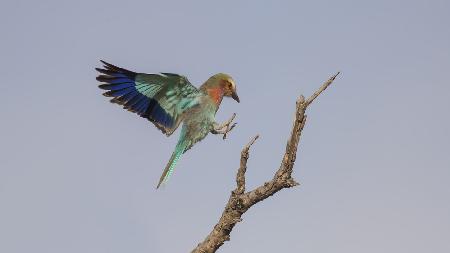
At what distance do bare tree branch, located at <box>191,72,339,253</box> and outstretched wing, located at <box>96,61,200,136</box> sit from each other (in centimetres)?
173

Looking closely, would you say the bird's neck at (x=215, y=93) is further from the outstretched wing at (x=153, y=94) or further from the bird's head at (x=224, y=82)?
the outstretched wing at (x=153, y=94)

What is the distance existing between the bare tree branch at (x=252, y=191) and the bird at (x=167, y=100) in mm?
1256

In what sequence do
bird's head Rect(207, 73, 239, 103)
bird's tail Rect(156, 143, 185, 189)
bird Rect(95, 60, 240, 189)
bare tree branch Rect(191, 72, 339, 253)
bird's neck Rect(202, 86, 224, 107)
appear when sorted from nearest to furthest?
bare tree branch Rect(191, 72, 339, 253), bird's tail Rect(156, 143, 185, 189), bird Rect(95, 60, 240, 189), bird's neck Rect(202, 86, 224, 107), bird's head Rect(207, 73, 239, 103)

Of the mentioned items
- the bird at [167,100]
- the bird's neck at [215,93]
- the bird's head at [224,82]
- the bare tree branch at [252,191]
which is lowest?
the bare tree branch at [252,191]

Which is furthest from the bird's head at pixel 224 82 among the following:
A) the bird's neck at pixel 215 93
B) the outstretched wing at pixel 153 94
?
the outstretched wing at pixel 153 94

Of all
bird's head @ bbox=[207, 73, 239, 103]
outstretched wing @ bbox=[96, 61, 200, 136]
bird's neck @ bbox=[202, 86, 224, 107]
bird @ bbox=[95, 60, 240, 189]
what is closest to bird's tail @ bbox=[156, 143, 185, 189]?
bird @ bbox=[95, 60, 240, 189]

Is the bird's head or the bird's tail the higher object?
the bird's head

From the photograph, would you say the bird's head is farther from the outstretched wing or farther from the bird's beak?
the outstretched wing

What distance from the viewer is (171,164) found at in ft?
28.9

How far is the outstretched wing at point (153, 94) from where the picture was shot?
30.5 feet

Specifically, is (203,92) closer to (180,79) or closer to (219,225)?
(180,79)

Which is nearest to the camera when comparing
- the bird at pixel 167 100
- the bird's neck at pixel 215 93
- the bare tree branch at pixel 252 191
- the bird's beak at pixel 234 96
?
the bare tree branch at pixel 252 191

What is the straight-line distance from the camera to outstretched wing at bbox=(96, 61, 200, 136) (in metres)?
9.29

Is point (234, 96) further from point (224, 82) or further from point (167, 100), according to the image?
point (167, 100)
